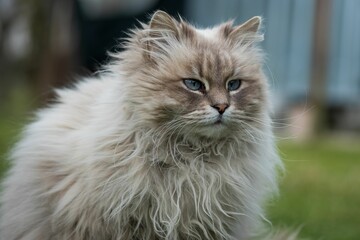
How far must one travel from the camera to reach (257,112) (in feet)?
10.6

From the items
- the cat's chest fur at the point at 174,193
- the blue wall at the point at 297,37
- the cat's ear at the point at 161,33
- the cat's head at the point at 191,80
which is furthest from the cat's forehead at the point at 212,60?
the blue wall at the point at 297,37

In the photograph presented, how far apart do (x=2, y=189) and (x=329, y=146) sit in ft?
19.7

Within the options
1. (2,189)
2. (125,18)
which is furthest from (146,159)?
(125,18)

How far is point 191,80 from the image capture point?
3088 millimetres

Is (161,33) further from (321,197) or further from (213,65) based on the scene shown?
(321,197)

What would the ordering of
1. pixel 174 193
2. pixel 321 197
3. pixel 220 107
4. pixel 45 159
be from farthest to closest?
pixel 321 197 → pixel 45 159 → pixel 174 193 → pixel 220 107

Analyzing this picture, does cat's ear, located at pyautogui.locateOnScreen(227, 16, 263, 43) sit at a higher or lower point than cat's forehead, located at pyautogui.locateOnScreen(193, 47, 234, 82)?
higher

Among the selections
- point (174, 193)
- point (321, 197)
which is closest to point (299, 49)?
point (321, 197)

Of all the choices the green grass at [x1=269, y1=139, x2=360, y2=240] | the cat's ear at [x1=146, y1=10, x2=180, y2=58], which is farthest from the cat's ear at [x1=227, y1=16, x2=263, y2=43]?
the green grass at [x1=269, y1=139, x2=360, y2=240]

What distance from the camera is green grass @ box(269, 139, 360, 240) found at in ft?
14.6

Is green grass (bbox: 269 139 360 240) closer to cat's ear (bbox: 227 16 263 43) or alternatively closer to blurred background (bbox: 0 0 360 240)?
blurred background (bbox: 0 0 360 240)

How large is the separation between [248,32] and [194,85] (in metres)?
0.42

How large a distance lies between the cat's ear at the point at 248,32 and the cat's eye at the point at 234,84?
0.21m

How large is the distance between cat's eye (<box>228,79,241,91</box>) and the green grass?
660mm
